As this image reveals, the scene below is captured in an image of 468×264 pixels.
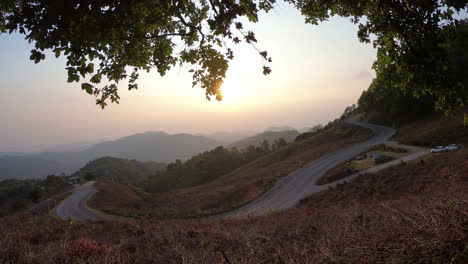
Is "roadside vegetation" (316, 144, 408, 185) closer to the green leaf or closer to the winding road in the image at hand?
the winding road

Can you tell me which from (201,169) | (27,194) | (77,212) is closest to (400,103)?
(201,169)

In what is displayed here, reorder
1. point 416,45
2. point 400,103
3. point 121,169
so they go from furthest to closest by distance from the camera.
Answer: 1. point 121,169
2. point 400,103
3. point 416,45

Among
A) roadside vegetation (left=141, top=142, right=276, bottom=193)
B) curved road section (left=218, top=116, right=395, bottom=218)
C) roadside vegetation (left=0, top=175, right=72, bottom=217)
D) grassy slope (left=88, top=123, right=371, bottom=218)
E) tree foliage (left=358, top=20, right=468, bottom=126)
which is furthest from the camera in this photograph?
roadside vegetation (left=141, top=142, right=276, bottom=193)

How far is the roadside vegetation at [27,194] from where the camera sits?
41.5 meters

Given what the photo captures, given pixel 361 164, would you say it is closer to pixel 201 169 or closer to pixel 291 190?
pixel 291 190

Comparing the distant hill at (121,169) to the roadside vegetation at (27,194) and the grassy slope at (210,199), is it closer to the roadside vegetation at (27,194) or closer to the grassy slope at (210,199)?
the roadside vegetation at (27,194)

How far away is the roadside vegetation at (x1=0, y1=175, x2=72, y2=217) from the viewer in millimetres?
41531

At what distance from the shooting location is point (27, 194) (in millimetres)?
48531

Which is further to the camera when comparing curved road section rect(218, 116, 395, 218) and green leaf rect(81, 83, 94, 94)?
curved road section rect(218, 116, 395, 218)

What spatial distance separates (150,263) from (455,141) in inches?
1794

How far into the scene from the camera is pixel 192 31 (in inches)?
182

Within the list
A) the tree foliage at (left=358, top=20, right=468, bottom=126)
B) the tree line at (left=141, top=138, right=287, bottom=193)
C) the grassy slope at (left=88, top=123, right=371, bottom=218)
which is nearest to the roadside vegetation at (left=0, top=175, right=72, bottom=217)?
the grassy slope at (left=88, top=123, right=371, bottom=218)

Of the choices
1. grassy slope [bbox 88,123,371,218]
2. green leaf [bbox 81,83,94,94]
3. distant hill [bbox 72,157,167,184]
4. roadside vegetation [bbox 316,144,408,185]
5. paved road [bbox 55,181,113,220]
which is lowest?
distant hill [bbox 72,157,167,184]

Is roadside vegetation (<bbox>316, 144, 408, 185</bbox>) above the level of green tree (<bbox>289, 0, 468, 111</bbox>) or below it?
below
